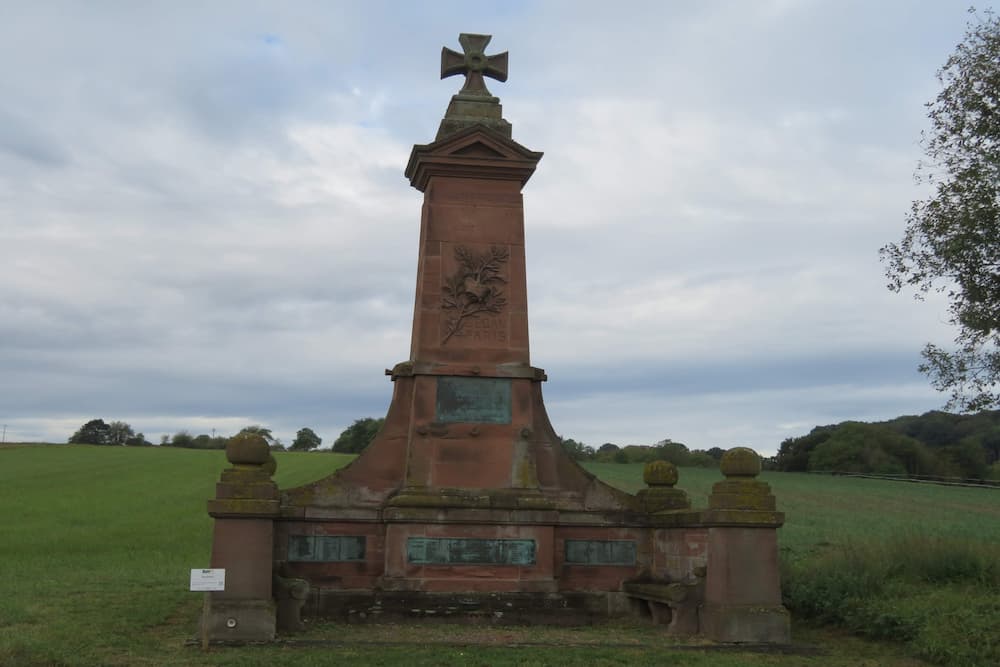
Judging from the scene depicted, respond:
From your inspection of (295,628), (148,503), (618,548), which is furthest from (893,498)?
(295,628)

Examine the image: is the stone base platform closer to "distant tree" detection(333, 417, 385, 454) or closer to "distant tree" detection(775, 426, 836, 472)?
"distant tree" detection(333, 417, 385, 454)

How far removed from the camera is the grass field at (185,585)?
1112 centimetres

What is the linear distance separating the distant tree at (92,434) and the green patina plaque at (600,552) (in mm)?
100243

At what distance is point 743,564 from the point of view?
1244 cm

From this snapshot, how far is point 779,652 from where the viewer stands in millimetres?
11930

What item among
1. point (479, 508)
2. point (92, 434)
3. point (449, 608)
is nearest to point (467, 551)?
point (479, 508)

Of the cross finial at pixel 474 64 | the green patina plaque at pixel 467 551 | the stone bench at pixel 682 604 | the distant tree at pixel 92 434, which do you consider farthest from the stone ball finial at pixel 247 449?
the distant tree at pixel 92 434

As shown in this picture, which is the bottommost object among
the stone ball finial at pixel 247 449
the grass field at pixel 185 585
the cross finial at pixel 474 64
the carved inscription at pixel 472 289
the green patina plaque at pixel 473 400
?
the grass field at pixel 185 585

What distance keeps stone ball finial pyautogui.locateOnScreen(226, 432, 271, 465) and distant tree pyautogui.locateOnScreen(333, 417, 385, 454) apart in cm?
5725

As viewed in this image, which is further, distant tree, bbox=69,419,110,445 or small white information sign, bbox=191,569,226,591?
distant tree, bbox=69,419,110,445

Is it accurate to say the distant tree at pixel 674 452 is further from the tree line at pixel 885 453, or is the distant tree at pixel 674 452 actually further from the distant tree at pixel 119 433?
the distant tree at pixel 119 433

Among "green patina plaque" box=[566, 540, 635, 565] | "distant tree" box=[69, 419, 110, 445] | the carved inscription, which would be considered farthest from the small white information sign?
"distant tree" box=[69, 419, 110, 445]

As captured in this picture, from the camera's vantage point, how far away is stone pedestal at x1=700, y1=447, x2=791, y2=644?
40.2ft

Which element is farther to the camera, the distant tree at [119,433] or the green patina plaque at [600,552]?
the distant tree at [119,433]
